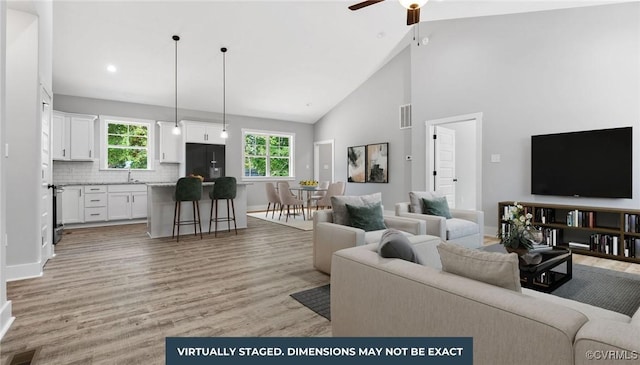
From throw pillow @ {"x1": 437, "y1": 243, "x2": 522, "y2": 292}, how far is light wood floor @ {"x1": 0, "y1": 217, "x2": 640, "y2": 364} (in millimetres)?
1079

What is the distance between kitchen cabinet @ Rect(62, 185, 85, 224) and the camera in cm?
599

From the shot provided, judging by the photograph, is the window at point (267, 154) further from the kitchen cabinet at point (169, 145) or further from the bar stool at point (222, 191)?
the bar stool at point (222, 191)

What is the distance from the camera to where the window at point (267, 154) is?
29.7 feet

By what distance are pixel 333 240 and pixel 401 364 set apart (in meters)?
1.95

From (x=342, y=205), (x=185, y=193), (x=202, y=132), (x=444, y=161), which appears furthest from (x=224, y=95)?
(x=342, y=205)

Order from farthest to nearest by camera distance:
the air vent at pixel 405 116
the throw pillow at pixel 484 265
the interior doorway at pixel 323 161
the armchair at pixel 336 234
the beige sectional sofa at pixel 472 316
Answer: the interior doorway at pixel 323 161, the air vent at pixel 405 116, the armchair at pixel 336 234, the throw pillow at pixel 484 265, the beige sectional sofa at pixel 472 316

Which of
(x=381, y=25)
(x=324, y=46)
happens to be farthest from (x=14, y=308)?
(x=381, y=25)

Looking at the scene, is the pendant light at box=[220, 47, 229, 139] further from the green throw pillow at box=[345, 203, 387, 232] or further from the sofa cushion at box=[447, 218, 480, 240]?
the sofa cushion at box=[447, 218, 480, 240]

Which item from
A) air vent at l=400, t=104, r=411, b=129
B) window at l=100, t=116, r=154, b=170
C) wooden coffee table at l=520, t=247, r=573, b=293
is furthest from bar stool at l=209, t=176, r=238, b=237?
wooden coffee table at l=520, t=247, r=573, b=293

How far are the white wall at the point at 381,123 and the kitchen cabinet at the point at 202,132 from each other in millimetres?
3350

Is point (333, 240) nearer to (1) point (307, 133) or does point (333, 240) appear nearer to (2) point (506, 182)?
(2) point (506, 182)

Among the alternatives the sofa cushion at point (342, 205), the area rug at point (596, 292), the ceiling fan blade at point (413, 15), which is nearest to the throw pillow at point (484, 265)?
the area rug at point (596, 292)

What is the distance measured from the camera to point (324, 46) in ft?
21.0

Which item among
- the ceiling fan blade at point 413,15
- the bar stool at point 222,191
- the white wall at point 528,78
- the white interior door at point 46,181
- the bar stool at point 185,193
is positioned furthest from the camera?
the bar stool at point 222,191
